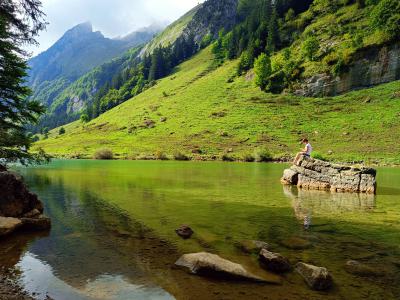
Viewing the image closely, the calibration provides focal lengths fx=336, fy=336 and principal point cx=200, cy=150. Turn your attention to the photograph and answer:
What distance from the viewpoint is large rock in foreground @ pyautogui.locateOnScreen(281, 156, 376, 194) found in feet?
92.6

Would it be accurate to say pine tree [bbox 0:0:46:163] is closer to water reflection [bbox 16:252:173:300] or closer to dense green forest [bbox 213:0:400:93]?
water reflection [bbox 16:252:173:300]

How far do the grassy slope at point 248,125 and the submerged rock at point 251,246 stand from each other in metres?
58.9

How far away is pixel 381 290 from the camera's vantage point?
355 inches

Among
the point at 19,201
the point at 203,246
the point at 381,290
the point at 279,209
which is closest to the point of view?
the point at 381,290

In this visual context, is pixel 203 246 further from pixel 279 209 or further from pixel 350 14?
pixel 350 14

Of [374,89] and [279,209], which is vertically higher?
[374,89]

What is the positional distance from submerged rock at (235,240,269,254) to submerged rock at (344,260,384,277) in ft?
9.62

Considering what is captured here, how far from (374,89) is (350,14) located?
44.1 metres

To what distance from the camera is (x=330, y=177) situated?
3027 centimetres

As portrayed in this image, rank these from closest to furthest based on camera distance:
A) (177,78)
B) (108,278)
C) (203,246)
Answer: (108,278) < (203,246) < (177,78)

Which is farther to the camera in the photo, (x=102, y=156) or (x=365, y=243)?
(x=102, y=156)

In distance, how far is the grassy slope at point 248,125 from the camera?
266 feet

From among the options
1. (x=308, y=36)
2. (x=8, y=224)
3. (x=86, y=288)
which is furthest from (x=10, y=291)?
(x=308, y=36)

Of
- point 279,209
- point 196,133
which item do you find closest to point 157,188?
point 279,209
